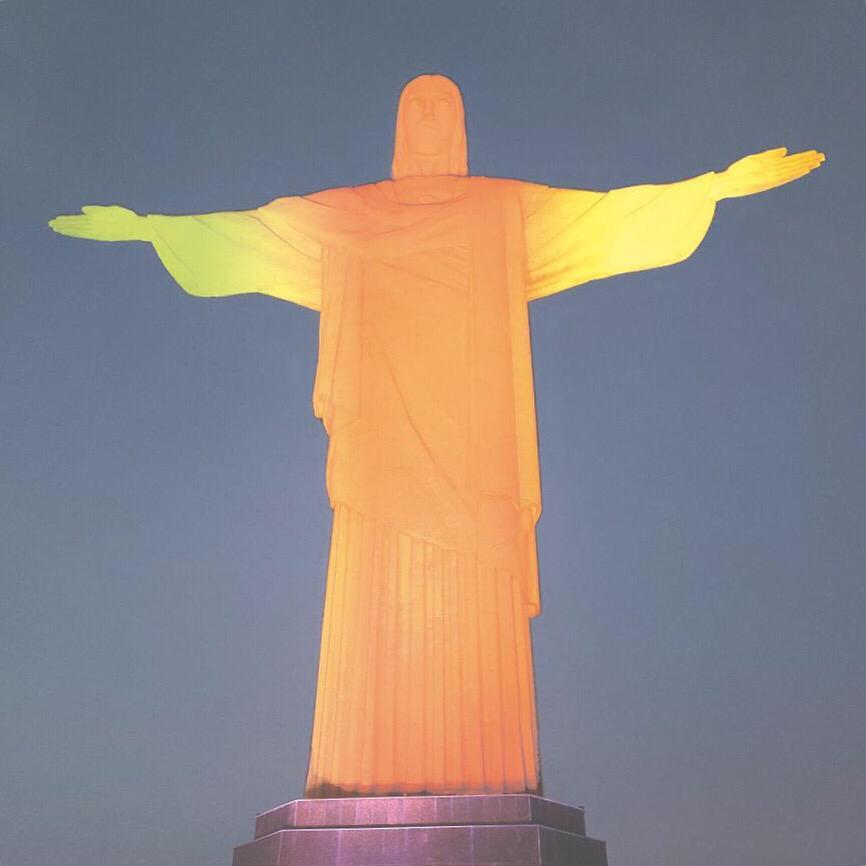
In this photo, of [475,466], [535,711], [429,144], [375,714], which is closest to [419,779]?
[375,714]

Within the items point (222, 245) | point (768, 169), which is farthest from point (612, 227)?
point (222, 245)

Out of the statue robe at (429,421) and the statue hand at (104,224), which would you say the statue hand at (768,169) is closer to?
the statue robe at (429,421)

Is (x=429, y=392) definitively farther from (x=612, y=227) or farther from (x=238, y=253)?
(x=238, y=253)

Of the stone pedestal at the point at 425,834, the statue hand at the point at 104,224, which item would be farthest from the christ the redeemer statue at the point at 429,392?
the stone pedestal at the point at 425,834

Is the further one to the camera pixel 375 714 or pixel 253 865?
pixel 375 714

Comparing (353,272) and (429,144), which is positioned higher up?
(429,144)

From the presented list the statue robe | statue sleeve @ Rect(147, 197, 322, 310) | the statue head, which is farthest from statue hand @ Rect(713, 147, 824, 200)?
statue sleeve @ Rect(147, 197, 322, 310)

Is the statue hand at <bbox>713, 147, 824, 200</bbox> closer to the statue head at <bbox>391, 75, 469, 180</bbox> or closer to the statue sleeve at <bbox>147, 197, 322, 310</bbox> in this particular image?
the statue head at <bbox>391, 75, 469, 180</bbox>

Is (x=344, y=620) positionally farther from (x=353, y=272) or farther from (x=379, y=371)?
(x=353, y=272)
